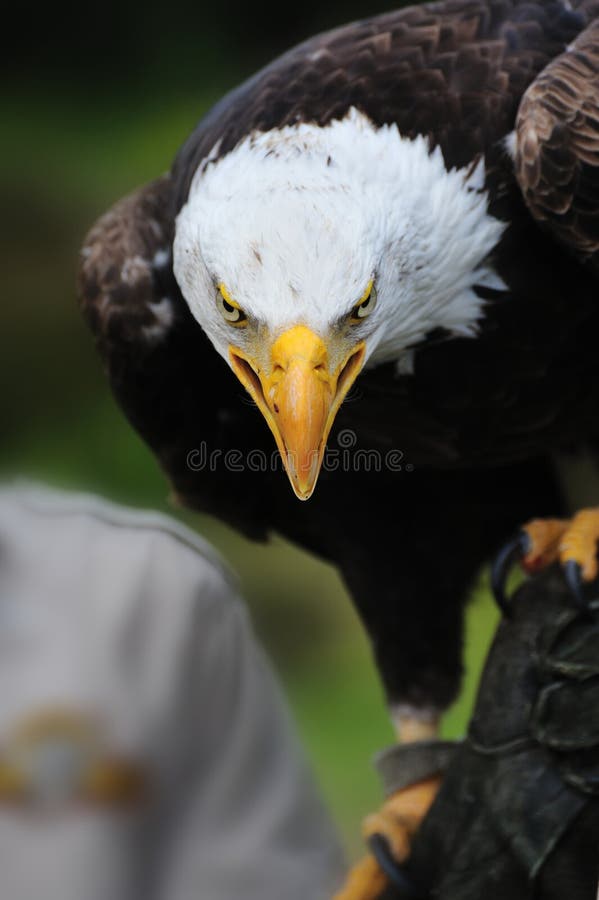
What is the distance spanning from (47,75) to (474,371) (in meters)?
2.35

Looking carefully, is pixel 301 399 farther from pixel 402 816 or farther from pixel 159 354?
pixel 402 816

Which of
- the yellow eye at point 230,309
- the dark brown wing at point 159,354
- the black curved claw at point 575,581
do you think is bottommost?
the black curved claw at point 575,581

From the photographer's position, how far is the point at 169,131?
3.11m

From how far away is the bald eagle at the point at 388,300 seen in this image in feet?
3.27

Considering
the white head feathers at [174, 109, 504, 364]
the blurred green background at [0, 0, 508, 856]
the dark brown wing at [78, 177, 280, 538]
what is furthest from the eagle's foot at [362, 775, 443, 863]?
the blurred green background at [0, 0, 508, 856]

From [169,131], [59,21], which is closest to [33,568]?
[169,131]

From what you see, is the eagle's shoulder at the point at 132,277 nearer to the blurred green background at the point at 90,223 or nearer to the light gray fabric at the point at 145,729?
the light gray fabric at the point at 145,729

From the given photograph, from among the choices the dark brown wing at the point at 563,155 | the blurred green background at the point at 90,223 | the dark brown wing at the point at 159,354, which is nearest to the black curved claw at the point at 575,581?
the dark brown wing at the point at 563,155

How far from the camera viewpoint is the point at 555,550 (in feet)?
4.26

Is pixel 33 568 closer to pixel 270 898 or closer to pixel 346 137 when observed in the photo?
pixel 270 898

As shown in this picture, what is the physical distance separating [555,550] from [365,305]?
15.7 inches

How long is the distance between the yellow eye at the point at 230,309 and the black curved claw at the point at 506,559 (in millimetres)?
384

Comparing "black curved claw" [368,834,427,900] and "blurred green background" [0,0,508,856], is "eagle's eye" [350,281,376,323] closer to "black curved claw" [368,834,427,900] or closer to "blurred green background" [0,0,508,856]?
"black curved claw" [368,834,427,900]

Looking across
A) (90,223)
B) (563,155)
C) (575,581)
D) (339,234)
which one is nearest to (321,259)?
(339,234)
